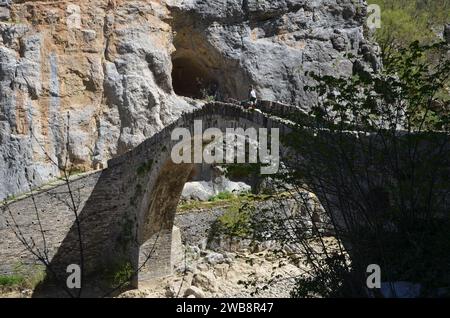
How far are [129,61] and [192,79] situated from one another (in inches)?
177

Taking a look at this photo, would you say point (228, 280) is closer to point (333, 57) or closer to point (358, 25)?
point (333, 57)

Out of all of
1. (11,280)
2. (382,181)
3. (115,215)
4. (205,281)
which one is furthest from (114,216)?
(382,181)

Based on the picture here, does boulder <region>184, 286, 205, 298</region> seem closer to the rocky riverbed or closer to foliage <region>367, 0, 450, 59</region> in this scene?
the rocky riverbed

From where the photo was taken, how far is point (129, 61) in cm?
2088

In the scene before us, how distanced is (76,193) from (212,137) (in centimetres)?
470

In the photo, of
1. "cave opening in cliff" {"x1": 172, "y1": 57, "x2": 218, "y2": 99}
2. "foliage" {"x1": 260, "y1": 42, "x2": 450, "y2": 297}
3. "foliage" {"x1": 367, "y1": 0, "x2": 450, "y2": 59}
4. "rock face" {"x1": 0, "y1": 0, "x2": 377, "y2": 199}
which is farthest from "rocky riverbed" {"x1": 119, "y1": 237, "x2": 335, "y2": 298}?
"foliage" {"x1": 367, "y1": 0, "x2": 450, "y2": 59}

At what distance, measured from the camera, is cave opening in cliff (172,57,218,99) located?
76.6ft

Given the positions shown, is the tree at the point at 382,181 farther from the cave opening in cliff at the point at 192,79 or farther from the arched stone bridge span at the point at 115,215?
the cave opening in cliff at the point at 192,79

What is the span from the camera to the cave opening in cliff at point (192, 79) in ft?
76.6

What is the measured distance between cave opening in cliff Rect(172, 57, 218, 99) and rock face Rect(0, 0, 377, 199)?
83 mm

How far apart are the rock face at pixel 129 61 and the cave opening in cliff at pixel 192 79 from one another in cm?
8

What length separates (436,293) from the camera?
21.6ft

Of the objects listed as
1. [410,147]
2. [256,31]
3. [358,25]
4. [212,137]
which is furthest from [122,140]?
[410,147]

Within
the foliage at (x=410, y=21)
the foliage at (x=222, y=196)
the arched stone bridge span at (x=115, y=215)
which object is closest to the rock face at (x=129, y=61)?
the foliage at (x=222, y=196)
